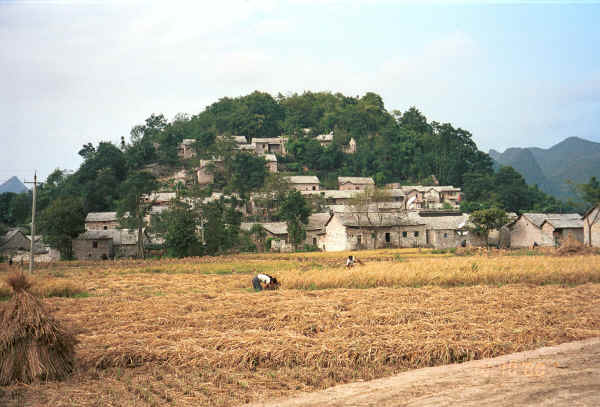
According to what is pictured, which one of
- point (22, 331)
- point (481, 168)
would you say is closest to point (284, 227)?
point (22, 331)

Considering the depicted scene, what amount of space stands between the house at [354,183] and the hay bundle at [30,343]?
66.7 metres

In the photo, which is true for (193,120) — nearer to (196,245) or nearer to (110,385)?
(196,245)

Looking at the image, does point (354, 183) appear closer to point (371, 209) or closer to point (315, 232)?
point (371, 209)

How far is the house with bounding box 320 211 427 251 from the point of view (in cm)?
4328

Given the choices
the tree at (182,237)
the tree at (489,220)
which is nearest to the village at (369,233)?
the tree at (489,220)

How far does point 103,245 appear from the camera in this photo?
1775 inches

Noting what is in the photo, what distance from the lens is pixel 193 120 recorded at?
102 metres

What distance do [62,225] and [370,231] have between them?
28.3 metres

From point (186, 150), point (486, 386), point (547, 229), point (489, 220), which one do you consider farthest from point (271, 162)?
point (486, 386)

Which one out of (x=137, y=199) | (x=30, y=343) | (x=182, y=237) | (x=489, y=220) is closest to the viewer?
(x=30, y=343)

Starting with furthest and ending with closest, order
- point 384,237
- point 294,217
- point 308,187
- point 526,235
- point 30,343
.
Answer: point 308,187
point 384,237
point 294,217
point 526,235
point 30,343

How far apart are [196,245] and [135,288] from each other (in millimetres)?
19463

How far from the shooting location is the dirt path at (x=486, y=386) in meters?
5.65

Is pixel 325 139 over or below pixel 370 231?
over
